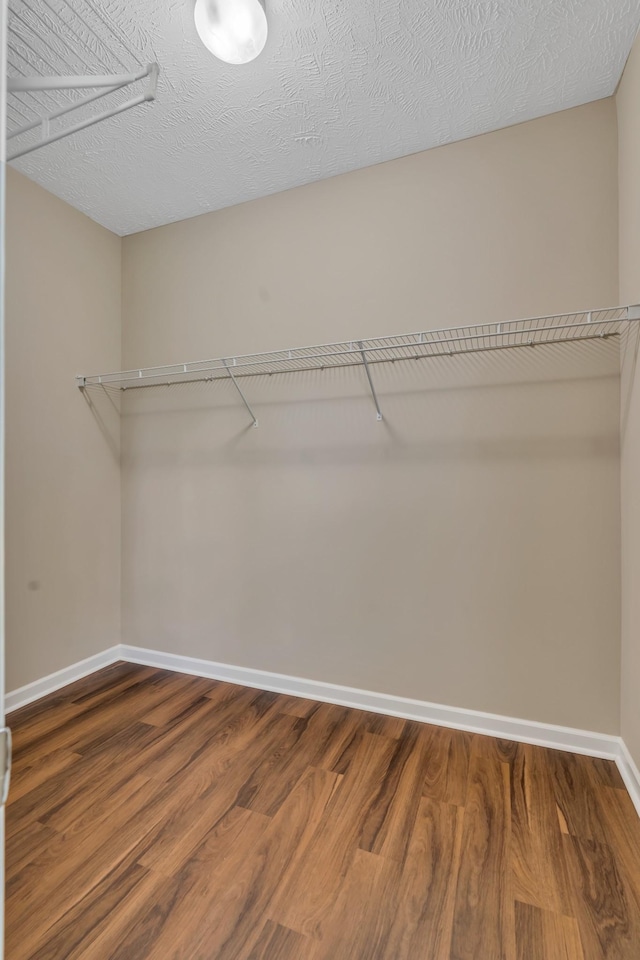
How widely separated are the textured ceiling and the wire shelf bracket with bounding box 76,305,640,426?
85 centimetres

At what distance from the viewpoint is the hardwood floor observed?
114 centimetres

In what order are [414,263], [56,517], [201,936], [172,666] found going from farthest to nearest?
1. [172,666]
2. [56,517]
3. [414,263]
4. [201,936]

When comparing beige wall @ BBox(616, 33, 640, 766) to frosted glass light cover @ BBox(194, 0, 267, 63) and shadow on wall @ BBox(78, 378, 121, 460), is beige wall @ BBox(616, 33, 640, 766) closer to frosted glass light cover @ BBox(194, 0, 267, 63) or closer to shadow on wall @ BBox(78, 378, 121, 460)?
frosted glass light cover @ BBox(194, 0, 267, 63)

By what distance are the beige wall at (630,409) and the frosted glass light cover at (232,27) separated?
1.26 meters

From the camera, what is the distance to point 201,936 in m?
1.14

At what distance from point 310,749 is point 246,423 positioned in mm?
1551

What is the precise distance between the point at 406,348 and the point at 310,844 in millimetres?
1890

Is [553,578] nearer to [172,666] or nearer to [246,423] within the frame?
[246,423]

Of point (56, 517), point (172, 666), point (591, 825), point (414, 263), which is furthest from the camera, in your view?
point (172, 666)

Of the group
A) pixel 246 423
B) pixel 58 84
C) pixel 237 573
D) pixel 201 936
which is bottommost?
pixel 201 936

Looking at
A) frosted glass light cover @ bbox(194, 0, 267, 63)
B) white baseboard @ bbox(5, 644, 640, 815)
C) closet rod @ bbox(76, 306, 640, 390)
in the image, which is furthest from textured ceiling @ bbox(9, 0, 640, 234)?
white baseboard @ bbox(5, 644, 640, 815)

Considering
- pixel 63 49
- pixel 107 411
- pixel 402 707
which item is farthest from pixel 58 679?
pixel 63 49

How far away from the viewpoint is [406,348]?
2.10 meters

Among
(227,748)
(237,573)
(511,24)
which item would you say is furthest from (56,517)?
(511,24)
